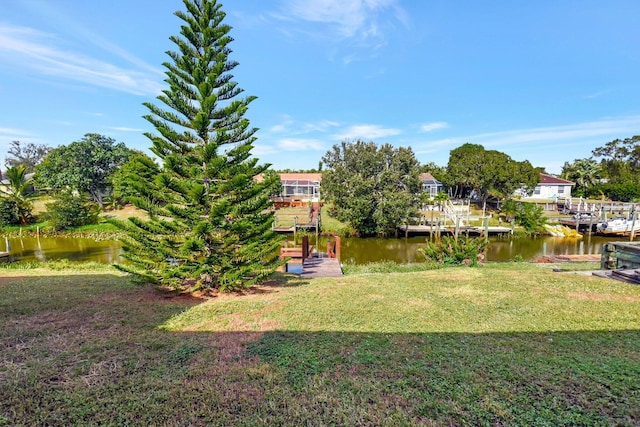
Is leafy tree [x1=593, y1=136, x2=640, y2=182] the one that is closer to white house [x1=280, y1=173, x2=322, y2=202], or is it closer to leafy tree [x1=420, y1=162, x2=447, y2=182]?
leafy tree [x1=420, y1=162, x2=447, y2=182]

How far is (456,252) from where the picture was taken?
10453 mm

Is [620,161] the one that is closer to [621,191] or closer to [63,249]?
[621,191]

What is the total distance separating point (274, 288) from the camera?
660 cm

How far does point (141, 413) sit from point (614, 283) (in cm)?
793

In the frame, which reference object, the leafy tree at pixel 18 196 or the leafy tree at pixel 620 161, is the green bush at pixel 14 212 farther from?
the leafy tree at pixel 620 161

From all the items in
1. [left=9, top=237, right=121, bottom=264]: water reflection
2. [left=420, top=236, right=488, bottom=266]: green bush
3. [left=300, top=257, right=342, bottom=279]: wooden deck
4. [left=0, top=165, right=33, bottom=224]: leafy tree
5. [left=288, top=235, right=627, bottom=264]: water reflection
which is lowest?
[left=9, top=237, right=121, bottom=264]: water reflection

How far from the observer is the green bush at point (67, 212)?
21047 mm

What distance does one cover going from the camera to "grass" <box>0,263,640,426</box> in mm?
2369

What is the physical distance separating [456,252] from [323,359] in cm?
849

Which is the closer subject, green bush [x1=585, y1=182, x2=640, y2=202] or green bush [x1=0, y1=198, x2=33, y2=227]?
green bush [x1=0, y1=198, x2=33, y2=227]

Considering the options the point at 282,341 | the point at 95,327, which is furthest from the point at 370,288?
the point at 95,327

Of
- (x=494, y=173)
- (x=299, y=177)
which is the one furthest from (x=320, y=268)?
(x=299, y=177)

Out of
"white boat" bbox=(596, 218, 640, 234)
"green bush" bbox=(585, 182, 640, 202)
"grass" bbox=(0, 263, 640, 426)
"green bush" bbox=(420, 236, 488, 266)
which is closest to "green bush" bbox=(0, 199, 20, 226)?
"grass" bbox=(0, 263, 640, 426)

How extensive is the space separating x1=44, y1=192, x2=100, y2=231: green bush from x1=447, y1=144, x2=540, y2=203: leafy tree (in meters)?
29.8
